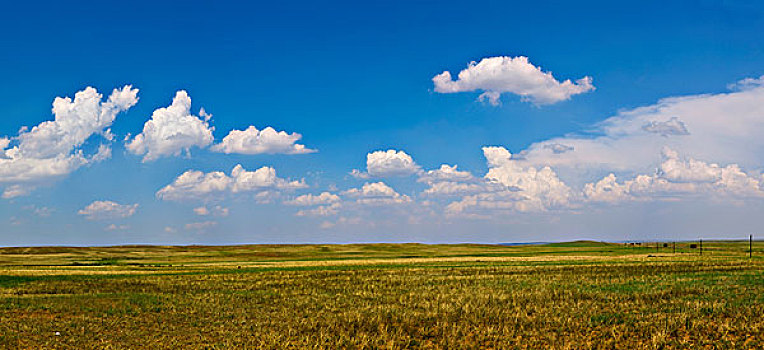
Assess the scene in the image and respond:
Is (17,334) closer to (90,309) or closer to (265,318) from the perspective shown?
(90,309)

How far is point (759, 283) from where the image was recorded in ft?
149

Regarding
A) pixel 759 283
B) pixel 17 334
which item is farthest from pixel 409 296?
pixel 759 283

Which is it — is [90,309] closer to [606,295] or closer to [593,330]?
[593,330]

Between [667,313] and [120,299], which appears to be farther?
[120,299]

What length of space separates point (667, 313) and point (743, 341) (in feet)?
20.9

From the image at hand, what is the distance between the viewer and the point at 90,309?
34469mm

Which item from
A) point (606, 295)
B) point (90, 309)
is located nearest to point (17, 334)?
point (90, 309)

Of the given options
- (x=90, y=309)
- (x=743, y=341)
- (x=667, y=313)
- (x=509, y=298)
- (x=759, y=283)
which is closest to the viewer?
(x=743, y=341)

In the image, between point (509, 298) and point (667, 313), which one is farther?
point (509, 298)

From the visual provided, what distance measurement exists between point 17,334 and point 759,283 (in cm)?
4662

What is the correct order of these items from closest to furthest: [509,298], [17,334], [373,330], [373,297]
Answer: [17,334]
[373,330]
[509,298]
[373,297]

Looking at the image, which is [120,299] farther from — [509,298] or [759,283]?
[759,283]

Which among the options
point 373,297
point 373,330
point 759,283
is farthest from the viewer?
point 759,283

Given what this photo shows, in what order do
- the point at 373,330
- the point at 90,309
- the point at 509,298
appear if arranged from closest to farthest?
the point at 373,330
the point at 90,309
the point at 509,298
